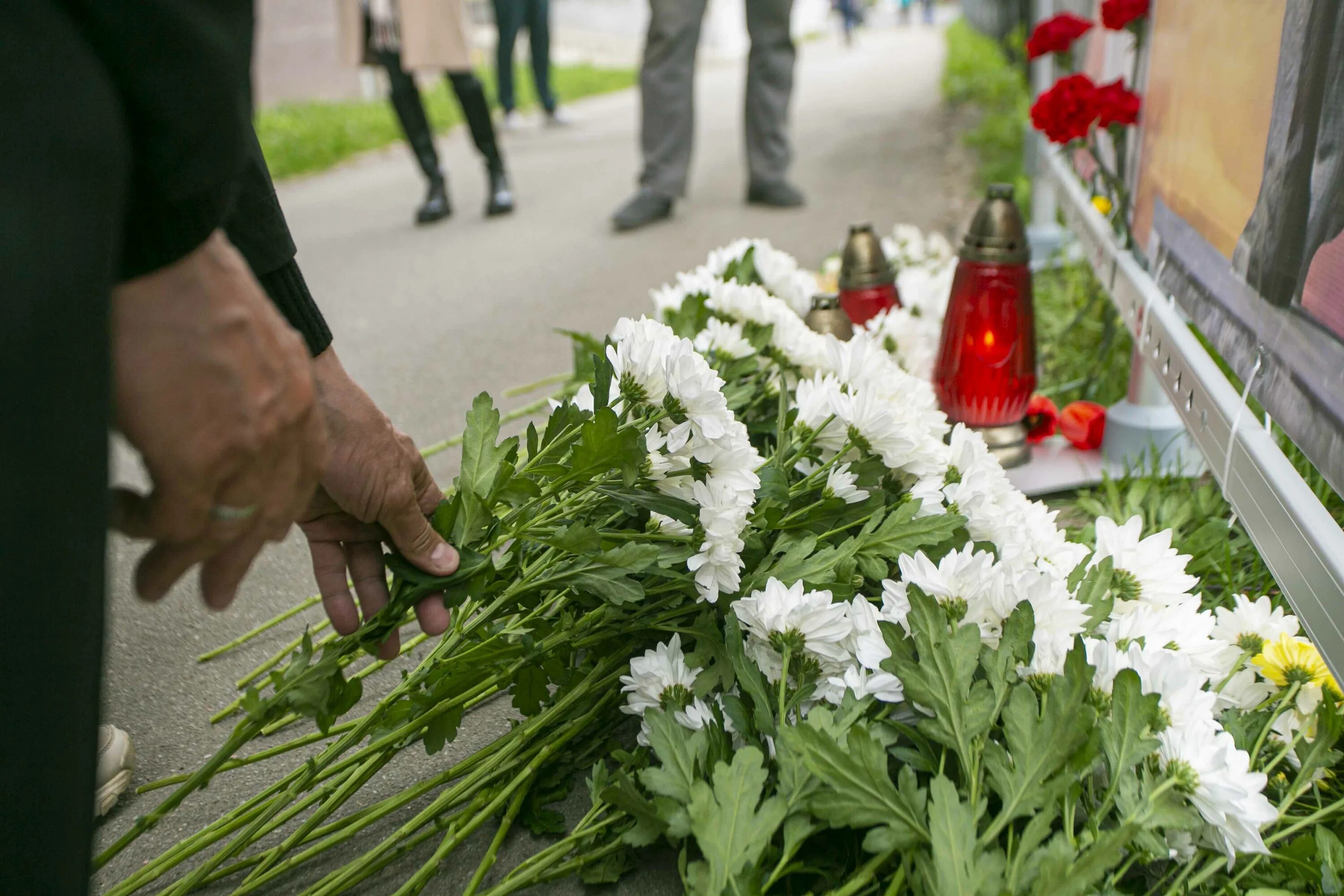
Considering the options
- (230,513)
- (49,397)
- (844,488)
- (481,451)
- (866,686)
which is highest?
(49,397)

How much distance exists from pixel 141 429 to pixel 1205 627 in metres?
1.06

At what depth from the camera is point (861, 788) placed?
914 mm

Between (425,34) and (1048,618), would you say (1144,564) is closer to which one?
(1048,618)

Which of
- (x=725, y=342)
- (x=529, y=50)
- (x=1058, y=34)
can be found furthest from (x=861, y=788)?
(x=529, y=50)

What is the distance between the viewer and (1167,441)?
1945 millimetres

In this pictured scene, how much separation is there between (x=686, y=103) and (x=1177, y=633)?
13.0ft

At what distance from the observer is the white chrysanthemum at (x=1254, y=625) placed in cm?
120

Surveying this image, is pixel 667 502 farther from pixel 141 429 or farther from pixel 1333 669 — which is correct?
pixel 1333 669

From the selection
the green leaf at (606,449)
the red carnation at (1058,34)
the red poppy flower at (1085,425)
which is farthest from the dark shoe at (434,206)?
the green leaf at (606,449)

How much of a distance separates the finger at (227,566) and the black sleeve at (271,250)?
15.4 inches

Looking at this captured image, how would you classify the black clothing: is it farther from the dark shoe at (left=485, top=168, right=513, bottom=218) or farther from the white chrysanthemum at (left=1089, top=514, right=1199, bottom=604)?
the dark shoe at (left=485, top=168, right=513, bottom=218)

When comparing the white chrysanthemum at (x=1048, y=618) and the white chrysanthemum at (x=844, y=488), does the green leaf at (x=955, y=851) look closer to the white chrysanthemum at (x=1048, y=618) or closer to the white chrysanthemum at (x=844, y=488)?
the white chrysanthemum at (x=1048, y=618)

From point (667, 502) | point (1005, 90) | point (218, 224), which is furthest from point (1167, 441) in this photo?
point (1005, 90)

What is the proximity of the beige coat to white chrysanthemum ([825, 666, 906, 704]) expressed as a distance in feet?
14.1
